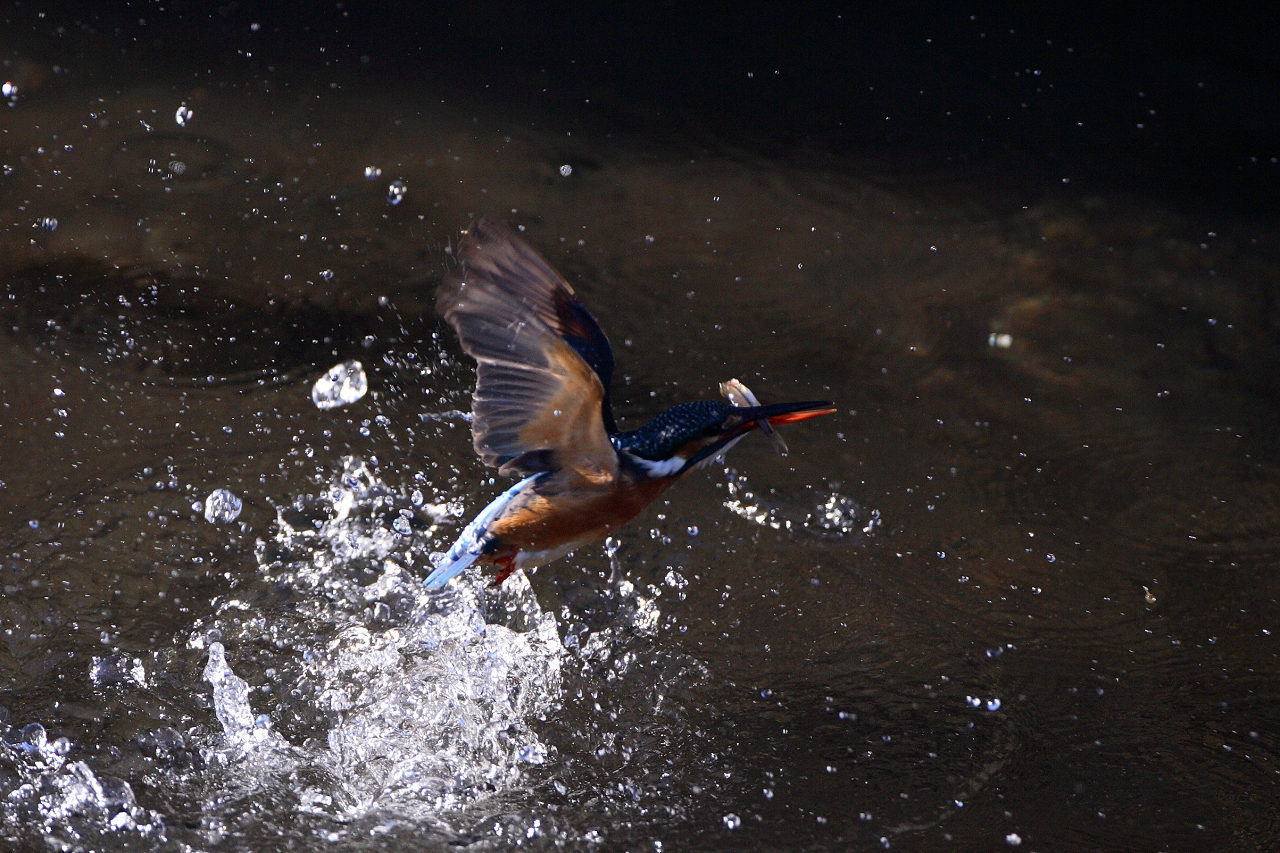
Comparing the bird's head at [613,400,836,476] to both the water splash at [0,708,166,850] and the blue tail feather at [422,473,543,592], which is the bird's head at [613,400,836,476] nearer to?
the blue tail feather at [422,473,543,592]

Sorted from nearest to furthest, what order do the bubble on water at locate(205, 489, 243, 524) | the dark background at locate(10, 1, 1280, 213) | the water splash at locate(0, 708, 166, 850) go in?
the water splash at locate(0, 708, 166, 850)
the bubble on water at locate(205, 489, 243, 524)
the dark background at locate(10, 1, 1280, 213)

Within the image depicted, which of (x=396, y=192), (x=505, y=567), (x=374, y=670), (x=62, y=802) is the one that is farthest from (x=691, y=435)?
(x=396, y=192)

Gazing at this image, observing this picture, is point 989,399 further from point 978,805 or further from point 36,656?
A: point 36,656

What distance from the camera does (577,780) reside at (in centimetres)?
175

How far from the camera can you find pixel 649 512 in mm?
2348

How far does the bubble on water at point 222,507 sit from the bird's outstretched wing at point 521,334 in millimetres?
820

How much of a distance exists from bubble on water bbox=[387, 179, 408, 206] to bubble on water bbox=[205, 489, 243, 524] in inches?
39.2

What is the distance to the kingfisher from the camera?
5.61 ft

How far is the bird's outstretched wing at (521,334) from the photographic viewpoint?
1.71 m

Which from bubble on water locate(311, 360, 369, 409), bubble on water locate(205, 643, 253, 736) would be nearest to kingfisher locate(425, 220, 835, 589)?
bubble on water locate(205, 643, 253, 736)

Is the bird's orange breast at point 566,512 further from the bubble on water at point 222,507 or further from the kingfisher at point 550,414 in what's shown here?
the bubble on water at point 222,507

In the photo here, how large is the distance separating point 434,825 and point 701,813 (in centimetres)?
39

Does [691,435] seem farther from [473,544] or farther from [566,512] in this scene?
[473,544]

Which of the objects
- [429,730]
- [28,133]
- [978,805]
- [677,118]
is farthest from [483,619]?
[28,133]
